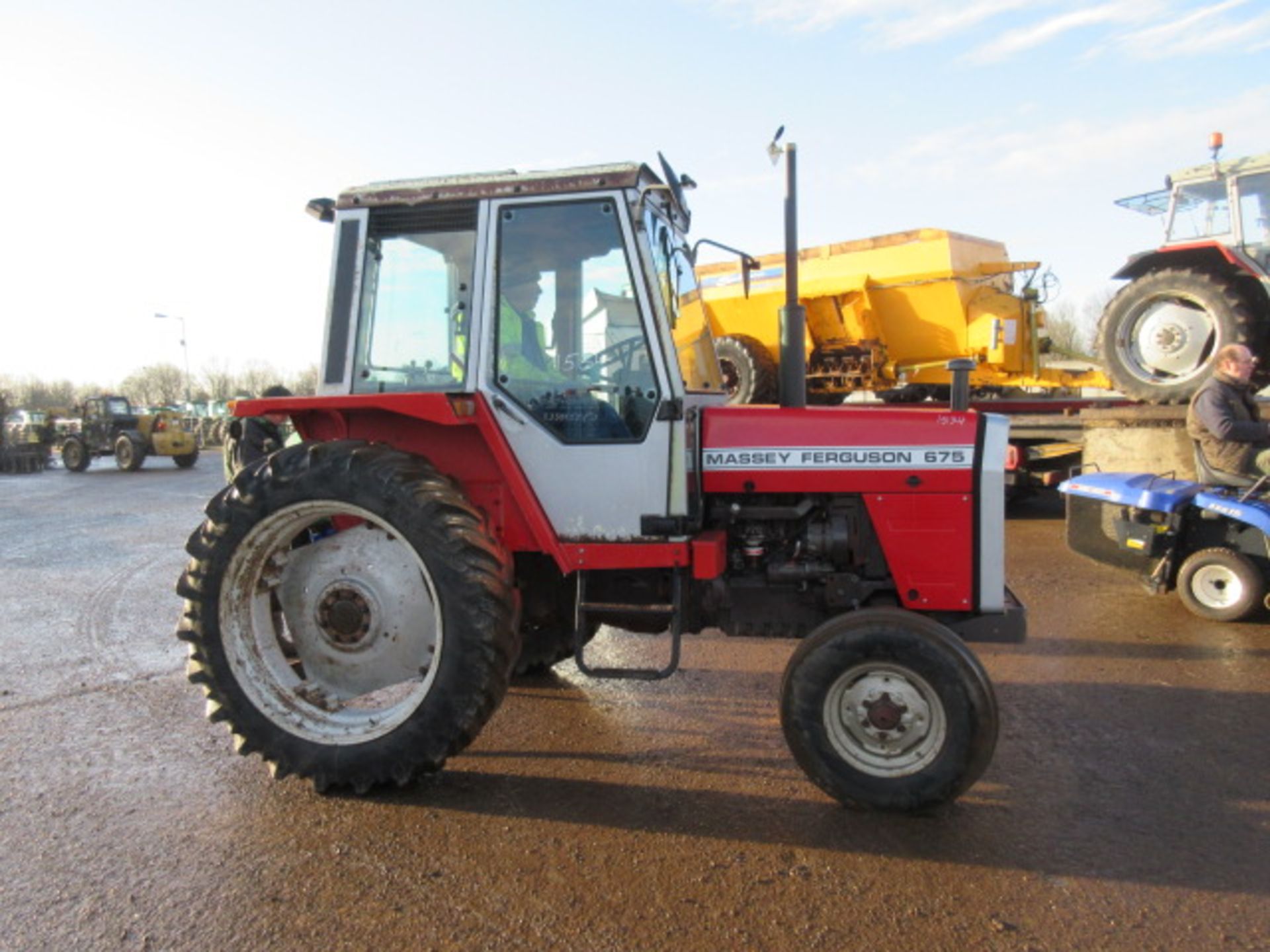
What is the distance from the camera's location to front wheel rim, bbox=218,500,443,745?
3453mm

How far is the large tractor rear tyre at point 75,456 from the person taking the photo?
23.9 metres

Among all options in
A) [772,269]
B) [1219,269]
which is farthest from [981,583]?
[772,269]

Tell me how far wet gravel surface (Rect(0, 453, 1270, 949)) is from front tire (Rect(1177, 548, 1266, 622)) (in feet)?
2.47

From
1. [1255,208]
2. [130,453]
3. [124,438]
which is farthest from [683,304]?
[124,438]

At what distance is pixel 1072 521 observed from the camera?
6.55m

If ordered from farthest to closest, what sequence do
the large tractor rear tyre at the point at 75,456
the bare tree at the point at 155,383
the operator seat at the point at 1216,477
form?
the bare tree at the point at 155,383 → the large tractor rear tyre at the point at 75,456 → the operator seat at the point at 1216,477

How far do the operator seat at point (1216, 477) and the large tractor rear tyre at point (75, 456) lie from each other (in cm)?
2644

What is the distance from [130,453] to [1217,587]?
973 inches

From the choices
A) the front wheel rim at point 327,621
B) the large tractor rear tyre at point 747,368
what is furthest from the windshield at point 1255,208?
the front wheel rim at point 327,621

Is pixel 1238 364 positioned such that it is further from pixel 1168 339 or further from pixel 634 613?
pixel 634 613

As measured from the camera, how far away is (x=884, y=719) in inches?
123

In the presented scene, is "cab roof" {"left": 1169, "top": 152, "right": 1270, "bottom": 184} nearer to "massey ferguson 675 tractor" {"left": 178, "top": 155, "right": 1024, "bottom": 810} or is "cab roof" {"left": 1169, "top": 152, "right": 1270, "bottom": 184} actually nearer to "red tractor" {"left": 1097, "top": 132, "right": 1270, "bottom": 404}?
"red tractor" {"left": 1097, "top": 132, "right": 1270, "bottom": 404}

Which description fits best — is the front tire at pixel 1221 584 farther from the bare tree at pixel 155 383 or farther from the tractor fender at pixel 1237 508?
the bare tree at pixel 155 383

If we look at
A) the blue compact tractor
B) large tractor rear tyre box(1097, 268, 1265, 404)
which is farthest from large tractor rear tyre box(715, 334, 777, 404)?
the blue compact tractor
